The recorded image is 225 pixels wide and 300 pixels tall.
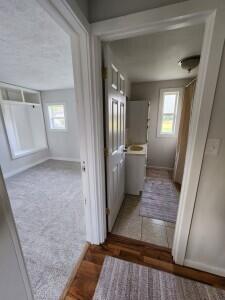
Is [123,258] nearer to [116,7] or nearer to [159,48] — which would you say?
[116,7]

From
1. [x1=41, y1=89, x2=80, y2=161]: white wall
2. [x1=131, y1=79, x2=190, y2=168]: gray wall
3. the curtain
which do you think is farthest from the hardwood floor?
[x1=41, y1=89, x2=80, y2=161]: white wall

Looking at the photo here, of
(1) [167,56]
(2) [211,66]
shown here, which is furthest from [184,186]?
(1) [167,56]

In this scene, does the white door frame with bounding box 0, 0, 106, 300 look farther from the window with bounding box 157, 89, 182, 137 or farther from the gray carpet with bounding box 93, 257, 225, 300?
the window with bounding box 157, 89, 182, 137

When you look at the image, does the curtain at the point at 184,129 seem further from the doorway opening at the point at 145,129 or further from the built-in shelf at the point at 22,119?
the built-in shelf at the point at 22,119

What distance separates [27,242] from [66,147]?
3315 millimetres

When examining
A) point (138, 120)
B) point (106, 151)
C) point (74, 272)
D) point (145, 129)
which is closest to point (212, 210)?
point (106, 151)

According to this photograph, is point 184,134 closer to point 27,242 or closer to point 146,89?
point 146,89

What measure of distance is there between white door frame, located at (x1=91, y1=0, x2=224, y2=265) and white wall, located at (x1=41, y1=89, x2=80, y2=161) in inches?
132

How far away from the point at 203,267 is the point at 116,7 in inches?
94.7

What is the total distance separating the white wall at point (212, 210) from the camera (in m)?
1.02

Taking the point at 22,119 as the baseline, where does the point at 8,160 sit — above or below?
below

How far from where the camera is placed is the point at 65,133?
459 cm

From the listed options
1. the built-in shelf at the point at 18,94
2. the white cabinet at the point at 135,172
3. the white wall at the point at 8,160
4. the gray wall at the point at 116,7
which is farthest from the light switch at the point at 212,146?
the built-in shelf at the point at 18,94

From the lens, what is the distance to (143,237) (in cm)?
173
